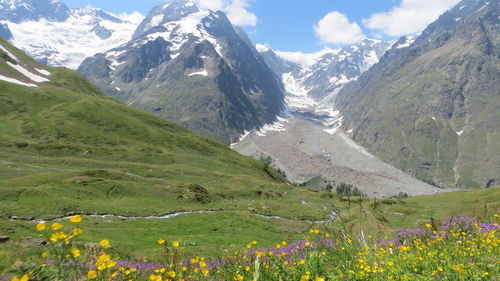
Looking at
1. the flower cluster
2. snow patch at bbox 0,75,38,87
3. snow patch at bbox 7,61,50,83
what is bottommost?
the flower cluster

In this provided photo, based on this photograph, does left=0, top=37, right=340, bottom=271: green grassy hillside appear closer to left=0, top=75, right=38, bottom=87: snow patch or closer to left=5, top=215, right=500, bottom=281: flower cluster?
left=5, top=215, right=500, bottom=281: flower cluster

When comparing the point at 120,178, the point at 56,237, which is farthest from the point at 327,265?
the point at 120,178

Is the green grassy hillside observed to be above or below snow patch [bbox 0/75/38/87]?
below

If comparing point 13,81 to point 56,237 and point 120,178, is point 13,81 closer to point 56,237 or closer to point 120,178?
point 120,178

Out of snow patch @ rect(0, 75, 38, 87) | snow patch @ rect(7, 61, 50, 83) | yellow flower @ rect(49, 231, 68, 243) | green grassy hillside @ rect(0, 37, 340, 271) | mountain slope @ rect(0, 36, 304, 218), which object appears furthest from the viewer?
snow patch @ rect(7, 61, 50, 83)

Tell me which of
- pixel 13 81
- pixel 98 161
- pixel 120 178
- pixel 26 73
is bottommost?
pixel 120 178

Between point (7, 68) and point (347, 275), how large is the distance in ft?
761

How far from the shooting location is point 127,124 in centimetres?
16175

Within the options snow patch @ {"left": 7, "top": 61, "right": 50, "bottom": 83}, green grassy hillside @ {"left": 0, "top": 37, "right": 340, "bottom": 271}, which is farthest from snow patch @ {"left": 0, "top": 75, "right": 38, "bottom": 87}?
snow patch @ {"left": 7, "top": 61, "right": 50, "bottom": 83}

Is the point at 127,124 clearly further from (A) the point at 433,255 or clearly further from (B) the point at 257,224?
(A) the point at 433,255

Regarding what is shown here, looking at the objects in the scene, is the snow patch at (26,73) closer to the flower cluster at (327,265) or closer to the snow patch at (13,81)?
the snow patch at (13,81)

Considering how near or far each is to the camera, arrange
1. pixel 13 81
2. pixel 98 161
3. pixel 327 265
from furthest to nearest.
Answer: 1. pixel 13 81
2. pixel 98 161
3. pixel 327 265

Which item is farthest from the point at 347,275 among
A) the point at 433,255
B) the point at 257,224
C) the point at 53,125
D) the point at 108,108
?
the point at 108,108

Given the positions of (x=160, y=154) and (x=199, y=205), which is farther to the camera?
(x=160, y=154)
